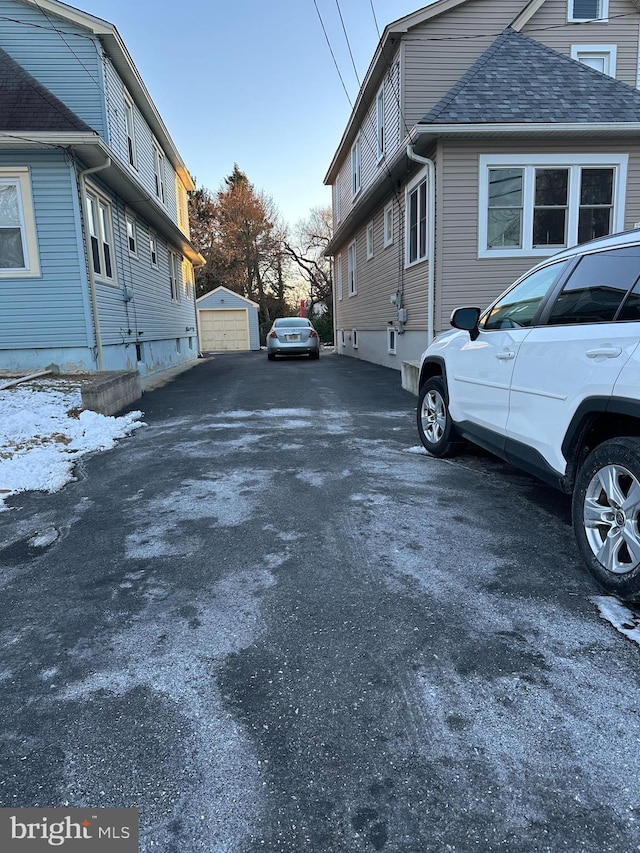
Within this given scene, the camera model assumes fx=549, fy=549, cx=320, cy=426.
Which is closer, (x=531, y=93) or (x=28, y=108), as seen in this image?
(x=28, y=108)

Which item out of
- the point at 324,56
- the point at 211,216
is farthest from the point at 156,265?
the point at 211,216

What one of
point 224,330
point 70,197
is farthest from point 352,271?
point 224,330

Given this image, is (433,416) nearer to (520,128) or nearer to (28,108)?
(520,128)

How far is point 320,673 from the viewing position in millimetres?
2211

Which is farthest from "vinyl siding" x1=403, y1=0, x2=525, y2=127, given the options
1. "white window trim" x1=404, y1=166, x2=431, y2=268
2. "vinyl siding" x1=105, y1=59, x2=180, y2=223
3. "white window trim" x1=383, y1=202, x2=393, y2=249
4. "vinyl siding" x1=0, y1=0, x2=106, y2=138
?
"vinyl siding" x1=0, y1=0, x2=106, y2=138

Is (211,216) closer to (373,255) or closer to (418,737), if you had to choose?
(373,255)

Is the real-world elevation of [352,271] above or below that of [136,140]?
below

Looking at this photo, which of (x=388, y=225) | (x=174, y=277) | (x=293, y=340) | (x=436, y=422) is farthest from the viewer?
(x=174, y=277)

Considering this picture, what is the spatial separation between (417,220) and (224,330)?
22.3 metres

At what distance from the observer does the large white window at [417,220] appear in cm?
1109

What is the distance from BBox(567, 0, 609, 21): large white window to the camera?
1276cm

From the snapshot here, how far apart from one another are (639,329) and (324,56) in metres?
13.1

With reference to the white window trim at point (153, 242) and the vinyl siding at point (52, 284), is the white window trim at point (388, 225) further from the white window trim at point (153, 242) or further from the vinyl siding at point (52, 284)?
the vinyl siding at point (52, 284)

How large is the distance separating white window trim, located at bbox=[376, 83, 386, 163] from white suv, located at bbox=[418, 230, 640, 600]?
11008 millimetres
